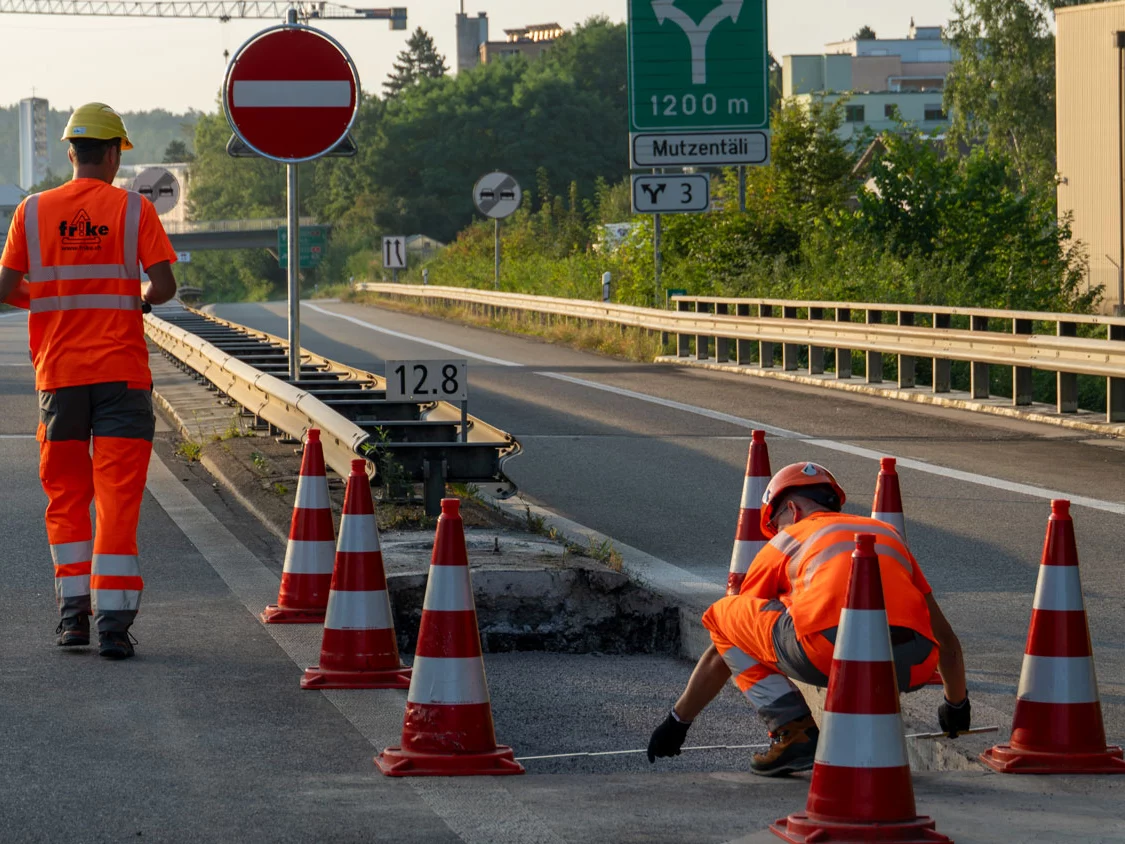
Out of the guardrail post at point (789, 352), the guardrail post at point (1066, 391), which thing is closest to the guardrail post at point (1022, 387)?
the guardrail post at point (1066, 391)

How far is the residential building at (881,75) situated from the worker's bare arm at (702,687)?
131932 millimetres

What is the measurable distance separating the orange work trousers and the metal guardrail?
30.9 feet

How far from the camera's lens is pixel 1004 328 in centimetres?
2197

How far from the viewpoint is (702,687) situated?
5.27m

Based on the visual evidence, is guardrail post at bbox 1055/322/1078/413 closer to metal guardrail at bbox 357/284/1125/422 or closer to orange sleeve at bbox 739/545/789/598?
metal guardrail at bbox 357/284/1125/422

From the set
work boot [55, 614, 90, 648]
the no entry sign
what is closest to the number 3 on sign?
the no entry sign

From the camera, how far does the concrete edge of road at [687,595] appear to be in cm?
534

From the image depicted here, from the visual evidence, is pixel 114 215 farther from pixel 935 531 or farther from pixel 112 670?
pixel 935 531

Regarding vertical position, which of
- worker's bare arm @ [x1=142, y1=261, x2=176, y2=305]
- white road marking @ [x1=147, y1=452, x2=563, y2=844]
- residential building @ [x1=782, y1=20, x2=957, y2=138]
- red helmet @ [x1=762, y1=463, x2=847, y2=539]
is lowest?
white road marking @ [x1=147, y1=452, x2=563, y2=844]

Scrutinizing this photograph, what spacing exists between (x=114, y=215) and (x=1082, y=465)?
785cm

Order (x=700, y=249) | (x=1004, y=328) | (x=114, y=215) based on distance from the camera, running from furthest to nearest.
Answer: (x=700, y=249)
(x=1004, y=328)
(x=114, y=215)

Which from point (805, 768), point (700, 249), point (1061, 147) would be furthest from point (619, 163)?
point (805, 768)

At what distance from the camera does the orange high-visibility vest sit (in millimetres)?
6625

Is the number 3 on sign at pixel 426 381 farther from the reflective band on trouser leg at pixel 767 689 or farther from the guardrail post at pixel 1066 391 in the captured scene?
the guardrail post at pixel 1066 391
